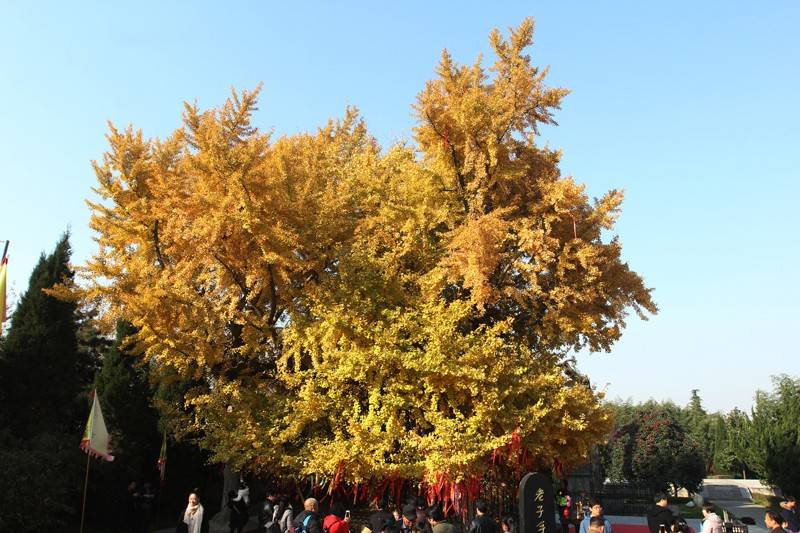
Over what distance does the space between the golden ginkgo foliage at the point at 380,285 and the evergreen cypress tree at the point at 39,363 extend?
170cm

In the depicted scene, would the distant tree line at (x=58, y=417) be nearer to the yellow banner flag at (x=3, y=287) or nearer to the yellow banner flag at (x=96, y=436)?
the yellow banner flag at (x=96, y=436)

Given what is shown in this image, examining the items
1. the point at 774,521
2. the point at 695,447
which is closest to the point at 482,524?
the point at 774,521

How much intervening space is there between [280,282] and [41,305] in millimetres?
6049

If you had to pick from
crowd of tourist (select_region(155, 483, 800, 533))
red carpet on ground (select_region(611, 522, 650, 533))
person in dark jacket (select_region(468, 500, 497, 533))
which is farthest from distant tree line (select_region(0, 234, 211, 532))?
red carpet on ground (select_region(611, 522, 650, 533))

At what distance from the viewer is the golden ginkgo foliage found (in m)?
14.0

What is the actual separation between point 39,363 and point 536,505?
1251 centimetres

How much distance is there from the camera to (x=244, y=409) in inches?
586

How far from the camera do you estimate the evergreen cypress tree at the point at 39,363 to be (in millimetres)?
14891

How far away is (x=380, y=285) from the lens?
1597 cm

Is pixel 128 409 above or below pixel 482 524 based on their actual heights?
above

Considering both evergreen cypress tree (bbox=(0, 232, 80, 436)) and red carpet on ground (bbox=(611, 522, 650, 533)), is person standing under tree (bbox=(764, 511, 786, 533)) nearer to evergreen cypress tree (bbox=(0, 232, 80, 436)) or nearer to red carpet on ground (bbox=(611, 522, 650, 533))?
red carpet on ground (bbox=(611, 522, 650, 533))

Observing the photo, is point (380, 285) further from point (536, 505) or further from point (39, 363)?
point (39, 363)

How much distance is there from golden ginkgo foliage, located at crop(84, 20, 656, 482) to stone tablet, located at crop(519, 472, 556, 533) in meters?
2.89

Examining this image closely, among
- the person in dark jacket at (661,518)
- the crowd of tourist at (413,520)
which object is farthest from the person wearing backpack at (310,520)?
the person in dark jacket at (661,518)
